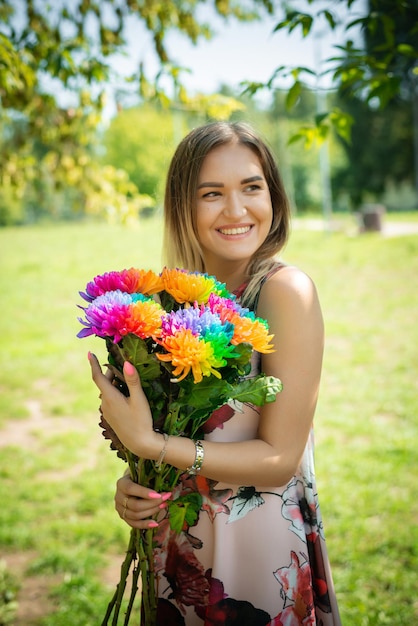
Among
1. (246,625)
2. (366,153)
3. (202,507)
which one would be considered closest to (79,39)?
(202,507)

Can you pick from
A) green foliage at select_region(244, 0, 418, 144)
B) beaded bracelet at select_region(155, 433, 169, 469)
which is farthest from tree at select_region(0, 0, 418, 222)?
beaded bracelet at select_region(155, 433, 169, 469)

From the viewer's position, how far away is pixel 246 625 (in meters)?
1.59

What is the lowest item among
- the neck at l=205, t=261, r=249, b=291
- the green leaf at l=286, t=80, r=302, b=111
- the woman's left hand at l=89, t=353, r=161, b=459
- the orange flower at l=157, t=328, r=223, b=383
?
the woman's left hand at l=89, t=353, r=161, b=459

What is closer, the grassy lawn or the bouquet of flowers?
Answer: the bouquet of flowers

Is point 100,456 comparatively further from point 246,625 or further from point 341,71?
point 341,71

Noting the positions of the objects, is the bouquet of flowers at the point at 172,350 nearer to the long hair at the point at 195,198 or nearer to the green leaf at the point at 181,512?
the green leaf at the point at 181,512

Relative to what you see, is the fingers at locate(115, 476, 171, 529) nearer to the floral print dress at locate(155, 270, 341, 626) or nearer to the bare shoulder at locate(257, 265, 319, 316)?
the floral print dress at locate(155, 270, 341, 626)

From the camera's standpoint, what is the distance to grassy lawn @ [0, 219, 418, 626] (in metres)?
3.18

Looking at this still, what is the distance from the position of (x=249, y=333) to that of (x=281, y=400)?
13.2 inches

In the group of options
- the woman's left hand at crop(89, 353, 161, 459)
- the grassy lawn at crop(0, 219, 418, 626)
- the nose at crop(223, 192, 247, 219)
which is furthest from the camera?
the grassy lawn at crop(0, 219, 418, 626)

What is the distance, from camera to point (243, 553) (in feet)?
5.27

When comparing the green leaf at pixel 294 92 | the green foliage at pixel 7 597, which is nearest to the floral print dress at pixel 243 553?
the green leaf at pixel 294 92

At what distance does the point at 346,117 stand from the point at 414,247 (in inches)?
483

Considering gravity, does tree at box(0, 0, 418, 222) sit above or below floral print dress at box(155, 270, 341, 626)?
above
